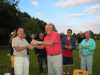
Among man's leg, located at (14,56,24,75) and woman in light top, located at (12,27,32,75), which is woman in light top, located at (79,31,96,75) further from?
man's leg, located at (14,56,24,75)

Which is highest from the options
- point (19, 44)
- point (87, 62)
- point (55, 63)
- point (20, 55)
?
point (19, 44)

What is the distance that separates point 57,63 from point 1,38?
44.7 metres

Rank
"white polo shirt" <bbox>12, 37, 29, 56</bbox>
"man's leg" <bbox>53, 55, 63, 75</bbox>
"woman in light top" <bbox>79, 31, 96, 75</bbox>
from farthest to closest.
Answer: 1. "woman in light top" <bbox>79, 31, 96, 75</bbox>
2. "white polo shirt" <bbox>12, 37, 29, 56</bbox>
3. "man's leg" <bbox>53, 55, 63, 75</bbox>

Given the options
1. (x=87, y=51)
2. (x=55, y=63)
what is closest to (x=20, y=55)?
(x=55, y=63)

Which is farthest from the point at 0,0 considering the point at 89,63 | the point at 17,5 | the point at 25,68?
the point at 25,68

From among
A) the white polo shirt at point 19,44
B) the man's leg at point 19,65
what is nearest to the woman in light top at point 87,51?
the white polo shirt at point 19,44

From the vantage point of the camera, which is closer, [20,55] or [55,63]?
[55,63]

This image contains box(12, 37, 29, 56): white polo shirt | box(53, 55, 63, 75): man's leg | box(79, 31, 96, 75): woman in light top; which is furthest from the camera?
box(79, 31, 96, 75): woman in light top

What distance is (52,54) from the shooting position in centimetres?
1207

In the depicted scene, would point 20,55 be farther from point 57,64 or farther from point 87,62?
point 87,62

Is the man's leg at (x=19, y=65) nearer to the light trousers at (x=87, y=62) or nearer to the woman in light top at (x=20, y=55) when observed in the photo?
the woman in light top at (x=20, y=55)

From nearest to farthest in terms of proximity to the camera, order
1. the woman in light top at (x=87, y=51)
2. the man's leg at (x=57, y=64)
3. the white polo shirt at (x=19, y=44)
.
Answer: the man's leg at (x=57, y=64) < the white polo shirt at (x=19, y=44) < the woman in light top at (x=87, y=51)

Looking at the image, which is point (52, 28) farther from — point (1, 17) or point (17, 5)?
point (17, 5)

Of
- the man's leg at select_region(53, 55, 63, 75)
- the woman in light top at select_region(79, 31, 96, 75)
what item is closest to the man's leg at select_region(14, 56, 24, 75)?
the man's leg at select_region(53, 55, 63, 75)
